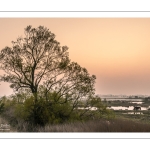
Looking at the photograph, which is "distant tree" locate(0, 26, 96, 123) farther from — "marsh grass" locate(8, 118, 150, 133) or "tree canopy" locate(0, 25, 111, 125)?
"marsh grass" locate(8, 118, 150, 133)

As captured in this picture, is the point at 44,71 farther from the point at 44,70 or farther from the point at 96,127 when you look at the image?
the point at 96,127

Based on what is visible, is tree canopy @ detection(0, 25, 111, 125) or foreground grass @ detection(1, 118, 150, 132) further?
tree canopy @ detection(0, 25, 111, 125)

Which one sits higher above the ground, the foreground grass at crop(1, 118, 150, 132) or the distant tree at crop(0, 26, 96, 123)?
the distant tree at crop(0, 26, 96, 123)

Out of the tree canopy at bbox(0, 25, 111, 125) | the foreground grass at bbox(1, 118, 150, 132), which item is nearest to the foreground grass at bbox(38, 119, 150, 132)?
the foreground grass at bbox(1, 118, 150, 132)

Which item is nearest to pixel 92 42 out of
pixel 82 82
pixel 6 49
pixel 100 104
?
pixel 82 82

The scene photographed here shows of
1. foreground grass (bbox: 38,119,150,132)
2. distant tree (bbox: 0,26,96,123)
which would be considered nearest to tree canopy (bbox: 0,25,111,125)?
distant tree (bbox: 0,26,96,123)

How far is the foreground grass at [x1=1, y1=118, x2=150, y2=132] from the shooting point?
402 inches

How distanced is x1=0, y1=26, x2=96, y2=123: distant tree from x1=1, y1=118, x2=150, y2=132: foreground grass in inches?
22.4

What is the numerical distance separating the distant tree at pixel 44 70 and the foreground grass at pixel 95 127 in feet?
1.86

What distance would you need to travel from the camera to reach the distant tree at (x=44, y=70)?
1111 centimetres

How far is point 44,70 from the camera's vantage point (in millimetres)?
11266

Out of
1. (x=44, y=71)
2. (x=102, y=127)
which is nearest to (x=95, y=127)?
(x=102, y=127)
